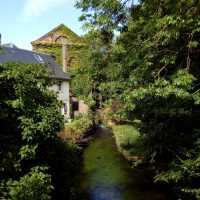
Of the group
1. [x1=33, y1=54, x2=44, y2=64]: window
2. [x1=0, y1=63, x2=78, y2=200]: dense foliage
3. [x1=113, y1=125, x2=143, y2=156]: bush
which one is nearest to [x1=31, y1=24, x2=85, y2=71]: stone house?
[x1=33, y1=54, x2=44, y2=64]: window

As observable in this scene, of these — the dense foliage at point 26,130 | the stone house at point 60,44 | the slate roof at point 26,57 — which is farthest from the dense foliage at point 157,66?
the stone house at point 60,44

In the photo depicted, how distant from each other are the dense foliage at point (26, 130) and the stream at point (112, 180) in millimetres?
5826

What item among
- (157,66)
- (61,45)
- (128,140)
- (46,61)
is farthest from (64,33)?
(157,66)

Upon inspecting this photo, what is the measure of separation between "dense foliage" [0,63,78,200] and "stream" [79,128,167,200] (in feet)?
19.1

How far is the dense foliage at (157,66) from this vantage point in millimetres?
11703

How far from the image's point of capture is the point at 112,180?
71.1 feet

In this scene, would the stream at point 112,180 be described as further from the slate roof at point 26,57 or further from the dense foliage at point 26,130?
the slate roof at point 26,57

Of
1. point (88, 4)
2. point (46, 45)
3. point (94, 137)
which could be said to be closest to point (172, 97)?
point (88, 4)

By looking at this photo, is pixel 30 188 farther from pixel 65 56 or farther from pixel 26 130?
pixel 65 56

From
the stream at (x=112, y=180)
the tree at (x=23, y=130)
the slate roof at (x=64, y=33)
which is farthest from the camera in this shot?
the slate roof at (x=64, y=33)

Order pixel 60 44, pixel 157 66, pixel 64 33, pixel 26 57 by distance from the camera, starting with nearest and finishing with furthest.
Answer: pixel 157 66 → pixel 26 57 → pixel 60 44 → pixel 64 33

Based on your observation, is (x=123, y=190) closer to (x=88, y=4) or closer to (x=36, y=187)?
(x=36, y=187)

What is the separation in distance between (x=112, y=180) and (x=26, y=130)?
425 inches

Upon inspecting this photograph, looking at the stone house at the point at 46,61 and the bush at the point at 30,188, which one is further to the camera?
the stone house at the point at 46,61
